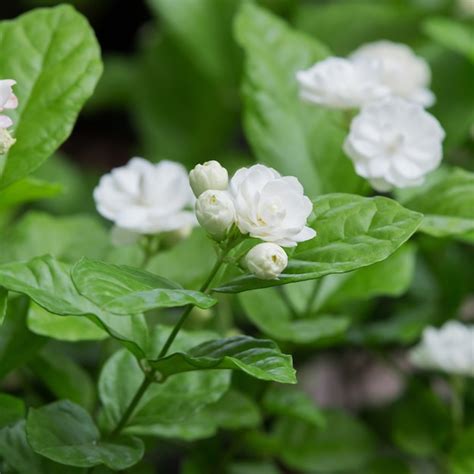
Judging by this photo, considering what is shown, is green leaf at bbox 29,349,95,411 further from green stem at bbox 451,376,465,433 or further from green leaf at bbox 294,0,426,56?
green leaf at bbox 294,0,426,56

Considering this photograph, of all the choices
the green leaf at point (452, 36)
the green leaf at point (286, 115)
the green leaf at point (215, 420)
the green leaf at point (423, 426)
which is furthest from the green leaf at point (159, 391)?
the green leaf at point (452, 36)

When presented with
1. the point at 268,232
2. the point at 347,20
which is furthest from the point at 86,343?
the point at 347,20

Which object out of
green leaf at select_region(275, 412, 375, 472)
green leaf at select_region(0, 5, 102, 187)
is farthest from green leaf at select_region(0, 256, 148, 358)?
green leaf at select_region(275, 412, 375, 472)

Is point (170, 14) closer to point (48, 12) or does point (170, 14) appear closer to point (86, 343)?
point (86, 343)

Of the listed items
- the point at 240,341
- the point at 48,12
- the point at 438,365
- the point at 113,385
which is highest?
the point at 48,12

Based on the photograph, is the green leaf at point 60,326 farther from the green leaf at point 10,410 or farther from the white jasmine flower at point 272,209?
the white jasmine flower at point 272,209

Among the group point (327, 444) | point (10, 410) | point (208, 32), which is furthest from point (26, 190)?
point (208, 32)

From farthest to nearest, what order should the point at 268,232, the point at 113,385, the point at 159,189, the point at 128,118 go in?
the point at 128,118 < the point at 159,189 < the point at 113,385 < the point at 268,232
